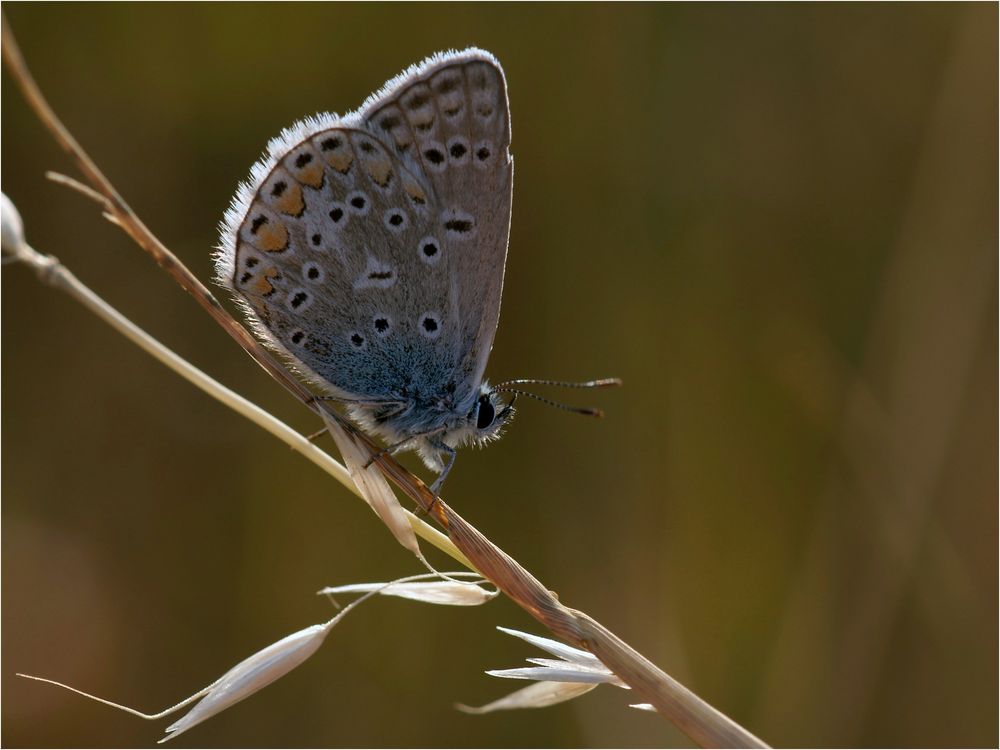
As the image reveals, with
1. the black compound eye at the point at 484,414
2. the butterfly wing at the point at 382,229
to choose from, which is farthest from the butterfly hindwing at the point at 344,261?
the black compound eye at the point at 484,414

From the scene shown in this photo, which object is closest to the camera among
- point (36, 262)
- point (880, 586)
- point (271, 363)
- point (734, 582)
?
point (36, 262)

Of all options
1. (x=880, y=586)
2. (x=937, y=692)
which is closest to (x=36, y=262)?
(x=880, y=586)

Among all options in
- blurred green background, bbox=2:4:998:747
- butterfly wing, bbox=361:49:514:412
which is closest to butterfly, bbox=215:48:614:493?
butterfly wing, bbox=361:49:514:412

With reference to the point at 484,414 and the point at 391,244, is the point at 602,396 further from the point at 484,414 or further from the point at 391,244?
the point at 391,244

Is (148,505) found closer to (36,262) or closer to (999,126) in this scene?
(36,262)

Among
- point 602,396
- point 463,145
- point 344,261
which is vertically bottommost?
point 602,396

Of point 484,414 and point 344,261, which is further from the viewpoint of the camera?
point 484,414

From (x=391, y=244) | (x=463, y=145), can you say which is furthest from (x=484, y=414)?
(x=463, y=145)

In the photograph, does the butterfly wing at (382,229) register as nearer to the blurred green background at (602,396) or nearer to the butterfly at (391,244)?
the butterfly at (391,244)
